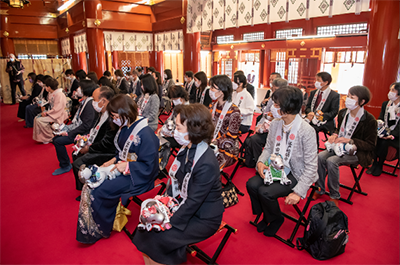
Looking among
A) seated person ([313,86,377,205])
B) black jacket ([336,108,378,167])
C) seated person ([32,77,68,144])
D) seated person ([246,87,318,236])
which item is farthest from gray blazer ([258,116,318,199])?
seated person ([32,77,68,144])

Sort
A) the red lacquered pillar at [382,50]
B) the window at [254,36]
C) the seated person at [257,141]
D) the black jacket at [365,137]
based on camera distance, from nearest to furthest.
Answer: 1. the black jacket at [365,137]
2. the seated person at [257,141]
3. the red lacquered pillar at [382,50]
4. the window at [254,36]

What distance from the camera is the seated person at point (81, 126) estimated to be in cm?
387

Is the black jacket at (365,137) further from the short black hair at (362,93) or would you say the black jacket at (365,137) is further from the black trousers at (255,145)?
the black trousers at (255,145)

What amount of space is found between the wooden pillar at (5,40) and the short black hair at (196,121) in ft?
55.6

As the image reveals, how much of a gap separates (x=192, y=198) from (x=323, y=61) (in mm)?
7751

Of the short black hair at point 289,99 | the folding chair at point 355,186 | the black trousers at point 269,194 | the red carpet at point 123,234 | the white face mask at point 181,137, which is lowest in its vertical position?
the red carpet at point 123,234

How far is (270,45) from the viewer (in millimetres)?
8398

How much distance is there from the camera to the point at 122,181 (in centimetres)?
257

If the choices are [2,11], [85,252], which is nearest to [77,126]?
[85,252]

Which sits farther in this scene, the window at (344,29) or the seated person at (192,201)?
the window at (344,29)

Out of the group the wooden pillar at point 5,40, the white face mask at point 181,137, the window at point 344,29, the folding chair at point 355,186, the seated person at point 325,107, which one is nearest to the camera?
the white face mask at point 181,137

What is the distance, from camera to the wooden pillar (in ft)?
44.7

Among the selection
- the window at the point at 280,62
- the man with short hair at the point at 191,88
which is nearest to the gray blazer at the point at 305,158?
the man with short hair at the point at 191,88

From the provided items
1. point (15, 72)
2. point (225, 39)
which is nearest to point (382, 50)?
point (225, 39)
